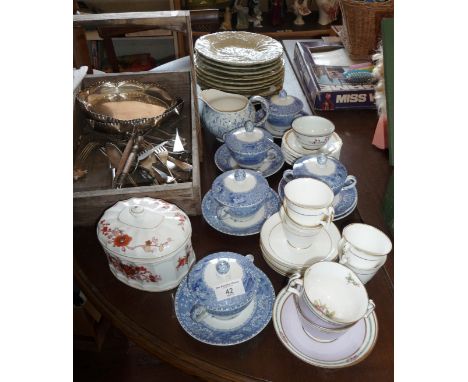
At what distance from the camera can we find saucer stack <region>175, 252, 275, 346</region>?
648 mm

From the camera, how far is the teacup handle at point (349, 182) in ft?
2.96

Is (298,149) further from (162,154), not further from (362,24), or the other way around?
(362,24)

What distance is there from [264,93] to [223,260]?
68cm

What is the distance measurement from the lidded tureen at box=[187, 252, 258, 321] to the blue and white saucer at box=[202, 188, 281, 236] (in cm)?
17

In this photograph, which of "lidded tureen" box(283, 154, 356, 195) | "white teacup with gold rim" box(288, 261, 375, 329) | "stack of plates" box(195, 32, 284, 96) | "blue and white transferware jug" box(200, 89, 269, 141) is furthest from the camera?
"stack of plates" box(195, 32, 284, 96)

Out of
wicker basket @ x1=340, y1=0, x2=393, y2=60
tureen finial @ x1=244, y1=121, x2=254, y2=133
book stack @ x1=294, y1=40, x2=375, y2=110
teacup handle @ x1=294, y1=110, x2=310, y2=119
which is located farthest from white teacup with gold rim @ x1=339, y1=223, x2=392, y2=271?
wicker basket @ x1=340, y1=0, x2=393, y2=60

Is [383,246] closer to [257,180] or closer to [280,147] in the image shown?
[257,180]

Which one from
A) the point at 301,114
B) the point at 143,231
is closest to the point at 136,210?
the point at 143,231

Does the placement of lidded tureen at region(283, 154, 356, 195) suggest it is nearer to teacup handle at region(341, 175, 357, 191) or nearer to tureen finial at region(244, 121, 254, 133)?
teacup handle at region(341, 175, 357, 191)

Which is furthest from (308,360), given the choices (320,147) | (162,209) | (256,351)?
(320,147)

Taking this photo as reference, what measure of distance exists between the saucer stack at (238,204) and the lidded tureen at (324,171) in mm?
90

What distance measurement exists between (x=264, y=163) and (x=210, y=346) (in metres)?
0.51

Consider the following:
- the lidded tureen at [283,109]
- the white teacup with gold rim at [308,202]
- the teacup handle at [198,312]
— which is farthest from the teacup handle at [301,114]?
the teacup handle at [198,312]

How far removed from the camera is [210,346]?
67cm
